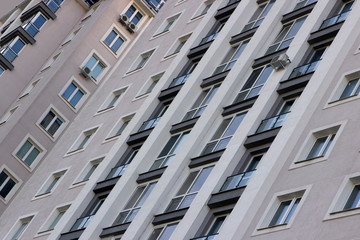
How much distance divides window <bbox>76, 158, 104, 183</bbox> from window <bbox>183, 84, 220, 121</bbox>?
21.2 ft

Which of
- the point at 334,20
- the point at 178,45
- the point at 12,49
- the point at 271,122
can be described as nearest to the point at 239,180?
the point at 271,122

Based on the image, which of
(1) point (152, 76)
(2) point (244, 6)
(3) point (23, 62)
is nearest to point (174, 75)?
(1) point (152, 76)

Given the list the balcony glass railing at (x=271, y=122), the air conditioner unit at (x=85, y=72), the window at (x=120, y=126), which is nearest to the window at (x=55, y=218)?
the window at (x=120, y=126)

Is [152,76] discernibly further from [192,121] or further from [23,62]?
[23,62]

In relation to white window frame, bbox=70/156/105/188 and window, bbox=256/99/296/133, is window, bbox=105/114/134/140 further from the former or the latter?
window, bbox=256/99/296/133

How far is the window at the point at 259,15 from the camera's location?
46.6 m

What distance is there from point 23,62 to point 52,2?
17.8 feet

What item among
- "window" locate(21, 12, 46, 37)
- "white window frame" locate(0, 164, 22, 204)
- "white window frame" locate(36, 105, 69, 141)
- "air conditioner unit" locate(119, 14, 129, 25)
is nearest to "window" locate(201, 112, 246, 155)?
"white window frame" locate(0, 164, 22, 204)

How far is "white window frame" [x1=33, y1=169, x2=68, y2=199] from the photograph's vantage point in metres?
48.3

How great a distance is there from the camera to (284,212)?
32031 mm

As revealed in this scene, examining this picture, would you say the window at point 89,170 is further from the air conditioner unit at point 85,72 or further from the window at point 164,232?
the air conditioner unit at point 85,72

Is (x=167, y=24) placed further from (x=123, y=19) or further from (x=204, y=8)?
(x=123, y=19)

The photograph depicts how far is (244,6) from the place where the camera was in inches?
1876

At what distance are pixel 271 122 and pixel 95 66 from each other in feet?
75.9
